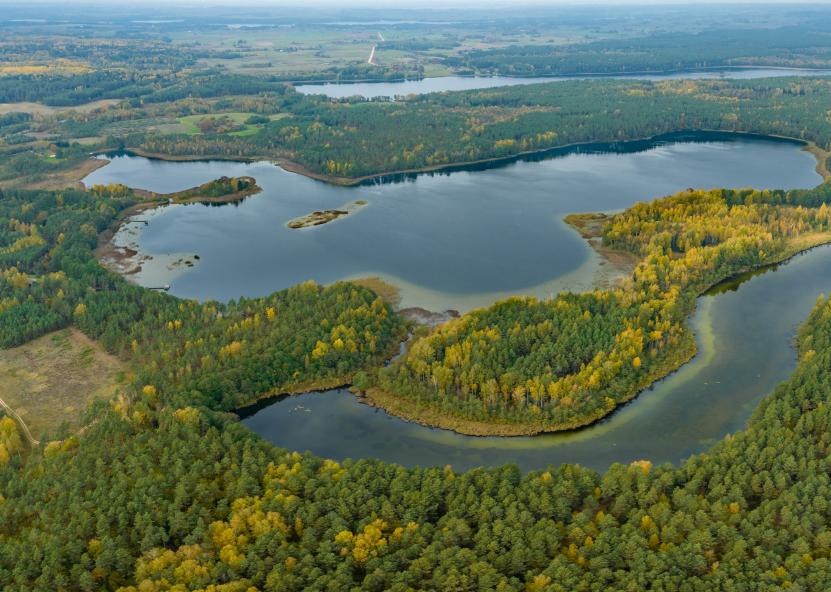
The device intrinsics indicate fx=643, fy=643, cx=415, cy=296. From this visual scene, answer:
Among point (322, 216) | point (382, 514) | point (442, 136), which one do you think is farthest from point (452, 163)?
point (382, 514)

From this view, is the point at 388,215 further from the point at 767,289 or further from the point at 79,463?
the point at 79,463

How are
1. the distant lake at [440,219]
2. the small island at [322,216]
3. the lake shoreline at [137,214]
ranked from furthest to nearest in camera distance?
the small island at [322,216], the lake shoreline at [137,214], the distant lake at [440,219]

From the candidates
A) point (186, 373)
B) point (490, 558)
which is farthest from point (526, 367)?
point (186, 373)

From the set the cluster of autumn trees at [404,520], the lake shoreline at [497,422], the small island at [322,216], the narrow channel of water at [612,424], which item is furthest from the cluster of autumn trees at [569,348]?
the small island at [322,216]

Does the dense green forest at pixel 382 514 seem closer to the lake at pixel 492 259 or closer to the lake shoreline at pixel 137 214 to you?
the lake at pixel 492 259

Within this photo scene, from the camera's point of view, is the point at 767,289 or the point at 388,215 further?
the point at 388,215
